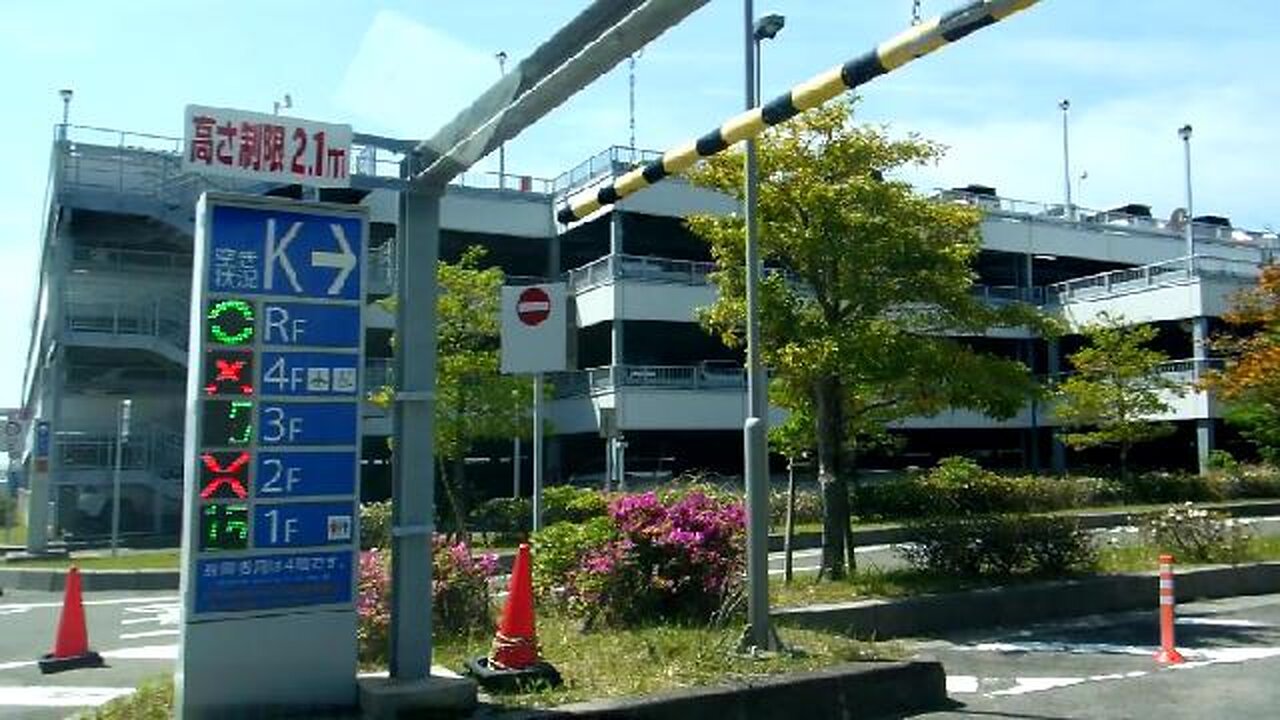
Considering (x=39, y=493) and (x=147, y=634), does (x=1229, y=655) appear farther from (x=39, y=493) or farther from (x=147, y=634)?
(x=39, y=493)

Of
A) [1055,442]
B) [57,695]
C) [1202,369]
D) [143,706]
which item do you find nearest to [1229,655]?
[143,706]

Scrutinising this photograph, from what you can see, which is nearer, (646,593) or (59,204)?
(646,593)

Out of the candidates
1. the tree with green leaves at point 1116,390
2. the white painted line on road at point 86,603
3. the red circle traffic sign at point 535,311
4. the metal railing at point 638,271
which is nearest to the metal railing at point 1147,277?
the tree with green leaves at point 1116,390

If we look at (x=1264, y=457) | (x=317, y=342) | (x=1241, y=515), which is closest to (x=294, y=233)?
(x=317, y=342)

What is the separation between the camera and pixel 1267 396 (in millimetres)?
25969

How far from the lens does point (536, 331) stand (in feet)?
32.0

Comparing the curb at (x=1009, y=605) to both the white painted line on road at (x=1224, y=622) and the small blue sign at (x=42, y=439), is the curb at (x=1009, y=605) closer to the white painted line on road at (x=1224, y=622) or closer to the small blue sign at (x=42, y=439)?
the white painted line on road at (x=1224, y=622)

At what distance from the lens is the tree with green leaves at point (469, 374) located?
2584cm

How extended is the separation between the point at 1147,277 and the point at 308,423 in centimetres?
4152

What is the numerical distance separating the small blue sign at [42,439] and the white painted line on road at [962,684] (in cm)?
2666

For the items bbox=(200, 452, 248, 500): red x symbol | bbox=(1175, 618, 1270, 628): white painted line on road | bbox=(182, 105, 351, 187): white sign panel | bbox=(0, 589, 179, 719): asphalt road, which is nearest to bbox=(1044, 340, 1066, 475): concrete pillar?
bbox=(1175, 618, 1270, 628): white painted line on road

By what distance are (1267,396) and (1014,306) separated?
591 inches

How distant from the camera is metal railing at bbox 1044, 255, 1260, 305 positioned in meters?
41.6

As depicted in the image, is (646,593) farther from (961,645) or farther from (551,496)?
(551,496)
